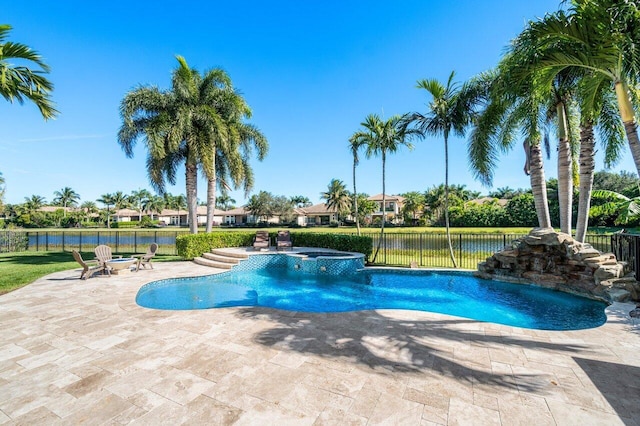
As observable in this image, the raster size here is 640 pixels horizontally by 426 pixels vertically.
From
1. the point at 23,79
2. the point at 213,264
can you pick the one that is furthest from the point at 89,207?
the point at 23,79

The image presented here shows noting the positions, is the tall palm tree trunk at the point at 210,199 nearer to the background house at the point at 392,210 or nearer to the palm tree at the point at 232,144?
the palm tree at the point at 232,144

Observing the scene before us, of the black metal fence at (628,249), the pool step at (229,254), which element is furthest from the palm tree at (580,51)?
the pool step at (229,254)

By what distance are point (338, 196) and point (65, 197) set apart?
70437mm

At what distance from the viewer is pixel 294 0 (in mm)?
10758

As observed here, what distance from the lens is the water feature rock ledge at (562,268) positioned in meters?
6.51

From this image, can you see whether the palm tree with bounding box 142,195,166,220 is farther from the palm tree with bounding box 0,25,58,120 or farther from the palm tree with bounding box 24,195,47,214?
the palm tree with bounding box 0,25,58,120

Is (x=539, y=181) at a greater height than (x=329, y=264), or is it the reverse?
(x=539, y=181)

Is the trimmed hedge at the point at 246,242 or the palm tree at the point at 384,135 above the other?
the palm tree at the point at 384,135

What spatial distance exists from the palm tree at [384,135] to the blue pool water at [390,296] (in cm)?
311

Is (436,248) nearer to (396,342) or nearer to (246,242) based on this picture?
(246,242)

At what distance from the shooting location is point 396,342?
400 centimetres

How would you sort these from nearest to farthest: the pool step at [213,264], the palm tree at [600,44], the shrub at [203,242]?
the palm tree at [600,44] → the pool step at [213,264] → the shrub at [203,242]

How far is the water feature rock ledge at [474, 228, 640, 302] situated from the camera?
21.4ft

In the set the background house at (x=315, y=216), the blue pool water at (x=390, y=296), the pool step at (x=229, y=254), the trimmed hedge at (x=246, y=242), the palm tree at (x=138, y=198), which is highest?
the palm tree at (x=138, y=198)
